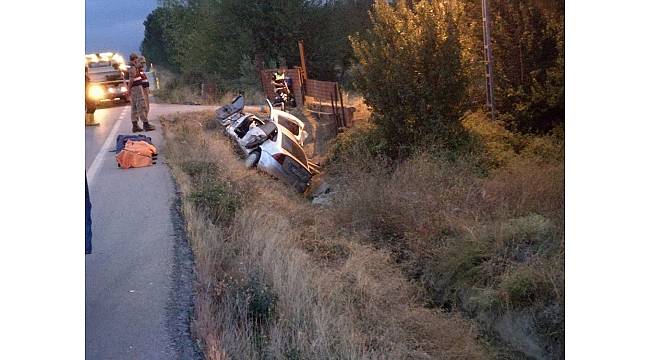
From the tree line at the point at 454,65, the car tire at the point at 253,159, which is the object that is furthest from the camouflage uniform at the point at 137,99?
the tree line at the point at 454,65

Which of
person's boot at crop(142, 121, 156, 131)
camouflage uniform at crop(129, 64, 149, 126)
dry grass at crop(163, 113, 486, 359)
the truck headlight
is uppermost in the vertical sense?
the truck headlight

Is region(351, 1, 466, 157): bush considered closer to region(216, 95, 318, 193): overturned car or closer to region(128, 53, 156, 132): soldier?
region(216, 95, 318, 193): overturned car

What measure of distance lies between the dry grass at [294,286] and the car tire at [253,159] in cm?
167

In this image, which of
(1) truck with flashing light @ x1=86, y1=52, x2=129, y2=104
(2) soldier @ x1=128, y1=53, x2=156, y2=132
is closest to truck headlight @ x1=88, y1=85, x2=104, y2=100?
(1) truck with flashing light @ x1=86, y1=52, x2=129, y2=104

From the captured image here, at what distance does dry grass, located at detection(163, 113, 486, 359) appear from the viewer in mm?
5254

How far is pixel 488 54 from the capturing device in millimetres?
14938

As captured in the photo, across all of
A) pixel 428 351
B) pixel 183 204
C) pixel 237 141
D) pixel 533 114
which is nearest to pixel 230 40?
pixel 237 141

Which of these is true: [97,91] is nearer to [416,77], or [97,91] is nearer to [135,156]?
[135,156]

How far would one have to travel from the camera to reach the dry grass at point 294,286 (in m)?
5.25

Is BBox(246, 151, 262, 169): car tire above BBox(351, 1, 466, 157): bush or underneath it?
underneath

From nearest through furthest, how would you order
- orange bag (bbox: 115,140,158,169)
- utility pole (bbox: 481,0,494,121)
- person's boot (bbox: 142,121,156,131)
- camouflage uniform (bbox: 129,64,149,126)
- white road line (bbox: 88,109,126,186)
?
white road line (bbox: 88,109,126,186)
orange bag (bbox: 115,140,158,169)
utility pole (bbox: 481,0,494,121)
camouflage uniform (bbox: 129,64,149,126)
person's boot (bbox: 142,121,156,131)

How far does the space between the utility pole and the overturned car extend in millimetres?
4102
